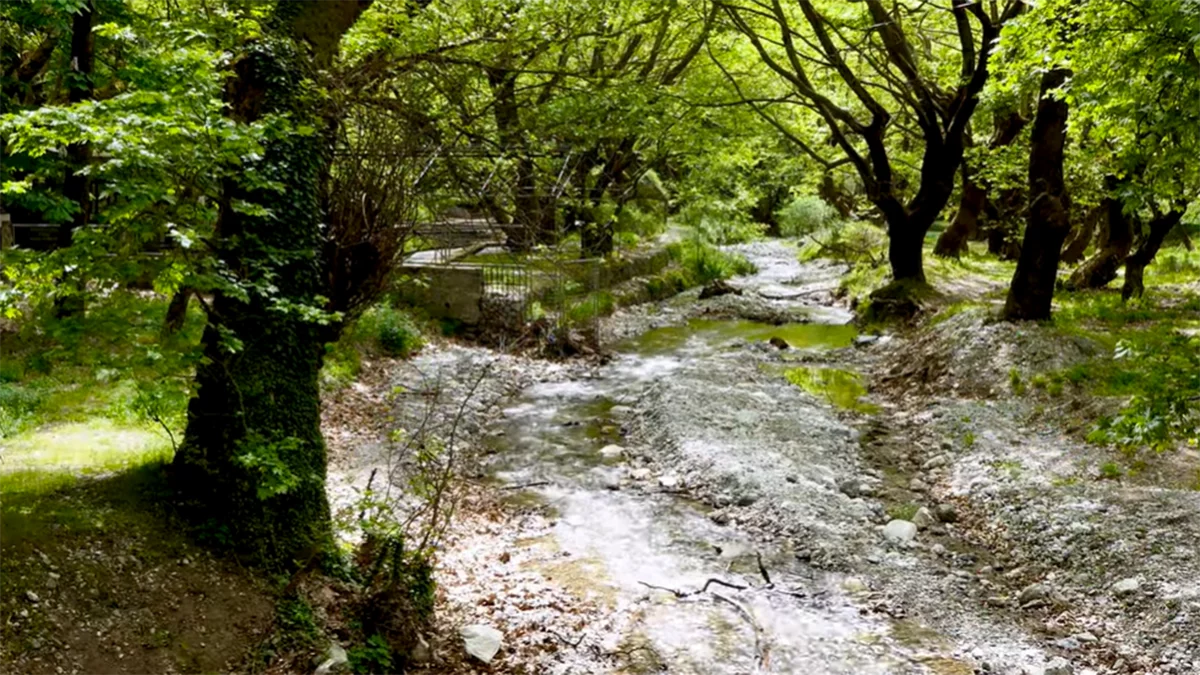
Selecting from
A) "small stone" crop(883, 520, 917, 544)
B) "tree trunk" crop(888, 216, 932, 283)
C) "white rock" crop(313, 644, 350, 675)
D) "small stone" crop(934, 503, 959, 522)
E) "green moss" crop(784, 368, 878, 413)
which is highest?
"tree trunk" crop(888, 216, 932, 283)

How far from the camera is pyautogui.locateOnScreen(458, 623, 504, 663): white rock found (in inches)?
213

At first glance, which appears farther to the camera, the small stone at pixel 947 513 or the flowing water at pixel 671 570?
the small stone at pixel 947 513

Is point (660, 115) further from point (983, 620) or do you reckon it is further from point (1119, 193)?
point (983, 620)

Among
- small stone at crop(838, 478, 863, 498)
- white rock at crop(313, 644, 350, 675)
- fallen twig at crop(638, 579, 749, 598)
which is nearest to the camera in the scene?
white rock at crop(313, 644, 350, 675)

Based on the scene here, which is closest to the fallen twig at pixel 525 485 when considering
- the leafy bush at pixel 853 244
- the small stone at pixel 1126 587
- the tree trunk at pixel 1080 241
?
the small stone at pixel 1126 587

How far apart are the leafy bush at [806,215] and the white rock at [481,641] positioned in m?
30.4

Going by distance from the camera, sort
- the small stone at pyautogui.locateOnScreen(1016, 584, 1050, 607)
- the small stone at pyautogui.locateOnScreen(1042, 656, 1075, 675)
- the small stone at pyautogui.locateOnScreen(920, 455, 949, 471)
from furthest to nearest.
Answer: the small stone at pyautogui.locateOnScreen(920, 455, 949, 471) < the small stone at pyautogui.locateOnScreen(1016, 584, 1050, 607) < the small stone at pyautogui.locateOnScreen(1042, 656, 1075, 675)

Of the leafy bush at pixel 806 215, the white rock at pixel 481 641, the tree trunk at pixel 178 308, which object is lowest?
the white rock at pixel 481 641

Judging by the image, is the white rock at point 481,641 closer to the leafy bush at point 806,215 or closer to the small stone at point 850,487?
the small stone at point 850,487

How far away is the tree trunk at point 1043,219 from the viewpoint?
38.1 ft

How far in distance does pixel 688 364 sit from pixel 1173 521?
906 centimetres

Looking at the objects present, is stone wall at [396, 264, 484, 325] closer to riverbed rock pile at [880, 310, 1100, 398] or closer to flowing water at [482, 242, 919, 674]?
flowing water at [482, 242, 919, 674]

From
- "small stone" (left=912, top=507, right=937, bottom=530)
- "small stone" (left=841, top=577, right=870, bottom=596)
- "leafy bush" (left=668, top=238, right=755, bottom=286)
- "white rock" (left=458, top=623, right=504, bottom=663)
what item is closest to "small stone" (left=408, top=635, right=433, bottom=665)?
"white rock" (left=458, top=623, right=504, bottom=663)

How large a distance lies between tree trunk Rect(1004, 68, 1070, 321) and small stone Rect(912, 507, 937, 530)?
5.66 metres
